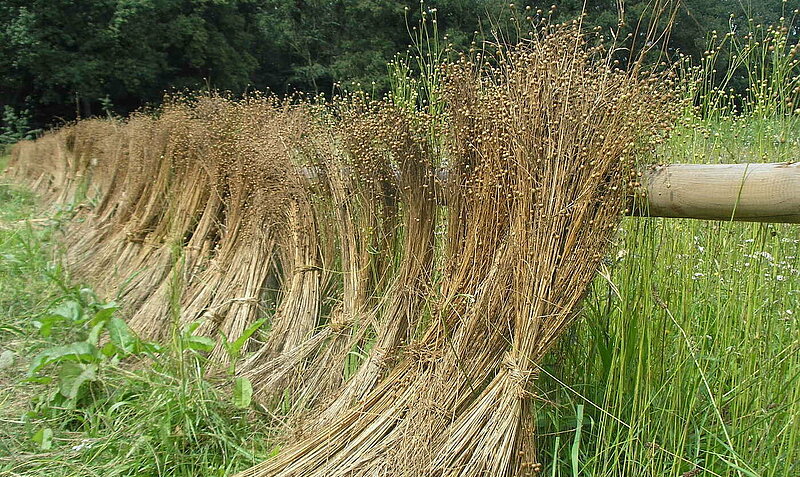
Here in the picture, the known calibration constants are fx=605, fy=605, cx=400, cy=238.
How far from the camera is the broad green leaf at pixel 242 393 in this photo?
2.46 meters

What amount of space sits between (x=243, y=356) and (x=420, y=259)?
1.20 meters

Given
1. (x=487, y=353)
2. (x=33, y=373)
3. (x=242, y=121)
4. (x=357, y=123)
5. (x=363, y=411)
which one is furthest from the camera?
(x=242, y=121)

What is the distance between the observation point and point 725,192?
5.24 ft

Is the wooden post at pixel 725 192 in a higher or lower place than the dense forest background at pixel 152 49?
lower

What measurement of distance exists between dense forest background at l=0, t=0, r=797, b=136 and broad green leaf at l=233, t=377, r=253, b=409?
13.8 meters

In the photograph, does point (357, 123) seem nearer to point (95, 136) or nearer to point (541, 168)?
point (541, 168)

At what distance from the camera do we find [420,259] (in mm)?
2324

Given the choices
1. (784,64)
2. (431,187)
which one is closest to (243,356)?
(431,187)

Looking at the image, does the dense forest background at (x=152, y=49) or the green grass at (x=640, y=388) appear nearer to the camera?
the green grass at (x=640, y=388)

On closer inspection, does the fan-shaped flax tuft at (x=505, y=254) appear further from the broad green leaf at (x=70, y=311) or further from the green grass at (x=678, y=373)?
the broad green leaf at (x=70, y=311)

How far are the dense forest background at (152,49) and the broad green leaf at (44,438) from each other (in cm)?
1411

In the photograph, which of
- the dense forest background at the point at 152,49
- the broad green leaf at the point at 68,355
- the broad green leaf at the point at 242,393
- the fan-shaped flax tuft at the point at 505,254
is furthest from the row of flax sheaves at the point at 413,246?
the dense forest background at the point at 152,49

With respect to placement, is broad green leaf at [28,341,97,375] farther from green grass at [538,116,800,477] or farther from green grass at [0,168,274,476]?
green grass at [538,116,800,477]

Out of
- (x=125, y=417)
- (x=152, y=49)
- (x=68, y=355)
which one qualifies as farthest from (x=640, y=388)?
(x=152, y=49)
